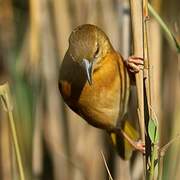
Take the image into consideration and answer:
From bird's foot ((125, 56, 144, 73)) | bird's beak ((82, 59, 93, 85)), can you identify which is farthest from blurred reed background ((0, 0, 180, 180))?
bird's beak ((82, 59, 93, 85))

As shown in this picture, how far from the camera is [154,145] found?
106 cm

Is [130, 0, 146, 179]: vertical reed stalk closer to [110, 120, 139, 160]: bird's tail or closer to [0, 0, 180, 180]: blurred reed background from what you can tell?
[110, 120, 139, 160]: bird's tail

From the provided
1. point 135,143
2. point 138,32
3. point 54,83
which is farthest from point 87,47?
point 54,83

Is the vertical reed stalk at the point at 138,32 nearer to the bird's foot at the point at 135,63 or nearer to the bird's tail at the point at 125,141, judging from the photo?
the bird's foot at the point at 135,63

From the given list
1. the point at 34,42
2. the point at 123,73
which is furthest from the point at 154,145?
the point at 34,42

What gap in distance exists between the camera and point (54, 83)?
2322 millimetres

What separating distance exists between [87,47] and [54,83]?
849 mm

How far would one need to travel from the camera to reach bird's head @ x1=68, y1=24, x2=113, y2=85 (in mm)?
1464

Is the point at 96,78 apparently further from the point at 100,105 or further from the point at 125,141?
the point at 125,141

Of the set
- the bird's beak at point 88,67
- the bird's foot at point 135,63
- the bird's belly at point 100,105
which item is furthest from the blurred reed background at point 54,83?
the bird's beak at point 88,67

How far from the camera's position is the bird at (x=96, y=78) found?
150cm

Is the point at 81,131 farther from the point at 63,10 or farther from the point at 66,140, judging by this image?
the point at 63,10

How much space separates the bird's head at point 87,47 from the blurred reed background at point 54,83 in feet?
1.63

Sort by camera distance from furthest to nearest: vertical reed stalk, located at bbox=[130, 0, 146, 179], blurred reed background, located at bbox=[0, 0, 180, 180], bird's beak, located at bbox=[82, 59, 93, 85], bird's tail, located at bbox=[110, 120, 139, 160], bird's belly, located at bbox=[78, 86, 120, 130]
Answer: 1. blurred reed background, located at bbox=[0, 0, 180, 180]
2. bird's tail, located at bbox=[110, 120, 139, 160]
3. bird's belly, located at bbox=[78, 86, 120, 130]
4. bird's beak, located at bbox=[82, 59, 93, 85]
5. vertical reed stalk, located at bbox=[130, 0, 146, 179]
